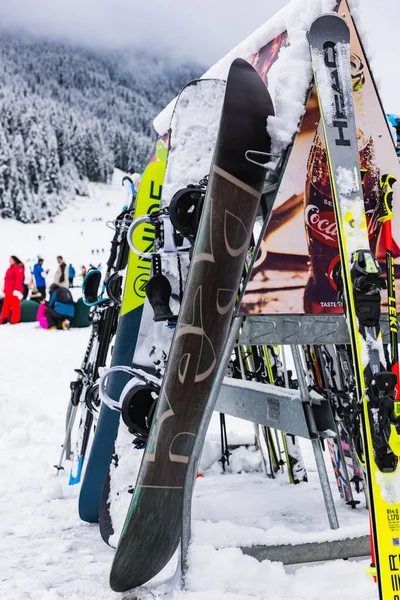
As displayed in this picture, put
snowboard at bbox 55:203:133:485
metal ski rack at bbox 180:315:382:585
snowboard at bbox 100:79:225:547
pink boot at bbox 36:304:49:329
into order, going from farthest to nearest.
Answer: pink boot at bbox 36:304:49:329, snowboard at bbox 55:203:133:485, snowboard at bbox 100:79:225:547, metal ski rack at bbox 180:315:382:585

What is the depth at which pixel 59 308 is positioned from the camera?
40.1 ft

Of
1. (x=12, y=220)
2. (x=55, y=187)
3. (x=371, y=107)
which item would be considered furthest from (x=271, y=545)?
(x=55, y=187)

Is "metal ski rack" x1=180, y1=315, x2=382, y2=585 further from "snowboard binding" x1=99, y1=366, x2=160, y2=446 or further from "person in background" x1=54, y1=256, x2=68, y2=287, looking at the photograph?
"person in background" x1=54, y1=256, x2=68, y2=287

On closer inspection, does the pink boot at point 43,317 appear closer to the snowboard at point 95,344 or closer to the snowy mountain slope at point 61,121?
the snowboard at point 95,344

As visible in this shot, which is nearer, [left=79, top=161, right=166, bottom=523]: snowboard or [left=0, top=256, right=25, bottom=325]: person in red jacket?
[left=79, top=161, right=166, bottom=523]: snowboard

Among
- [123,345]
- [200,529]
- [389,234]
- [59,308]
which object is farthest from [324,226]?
[59,308]

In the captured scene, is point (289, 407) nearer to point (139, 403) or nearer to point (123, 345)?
point (139, 403)

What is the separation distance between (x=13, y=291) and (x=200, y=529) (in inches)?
467

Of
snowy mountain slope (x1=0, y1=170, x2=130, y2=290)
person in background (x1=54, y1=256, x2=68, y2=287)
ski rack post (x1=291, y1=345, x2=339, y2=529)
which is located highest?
snowy mountain slope (x1=0, y1=170, x2=130, y2=290)

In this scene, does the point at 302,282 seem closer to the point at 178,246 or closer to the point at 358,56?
the point at 178,246

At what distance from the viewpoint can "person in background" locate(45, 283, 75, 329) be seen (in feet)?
40.1

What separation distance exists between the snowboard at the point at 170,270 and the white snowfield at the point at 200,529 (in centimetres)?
21

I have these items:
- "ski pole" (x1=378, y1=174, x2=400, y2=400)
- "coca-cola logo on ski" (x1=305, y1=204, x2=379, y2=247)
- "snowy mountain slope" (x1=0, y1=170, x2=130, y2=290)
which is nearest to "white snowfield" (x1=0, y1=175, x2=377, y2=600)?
"ski pole" (x1=378, y1=174, x2=400, y2=400)

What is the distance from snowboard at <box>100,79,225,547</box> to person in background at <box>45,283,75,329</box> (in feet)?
31.6
